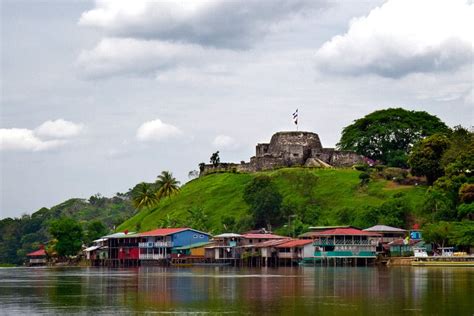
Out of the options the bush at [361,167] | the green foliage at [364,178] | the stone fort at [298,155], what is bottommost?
the green foliage at [364,178]

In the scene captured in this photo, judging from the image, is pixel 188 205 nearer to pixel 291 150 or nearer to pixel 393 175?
pixel 291 150

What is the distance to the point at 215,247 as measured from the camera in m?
118

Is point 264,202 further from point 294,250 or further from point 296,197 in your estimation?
point 294,250

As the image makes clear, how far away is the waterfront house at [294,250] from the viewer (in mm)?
106625

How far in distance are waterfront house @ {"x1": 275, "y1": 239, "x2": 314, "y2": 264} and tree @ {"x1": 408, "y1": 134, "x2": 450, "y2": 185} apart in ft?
90.1

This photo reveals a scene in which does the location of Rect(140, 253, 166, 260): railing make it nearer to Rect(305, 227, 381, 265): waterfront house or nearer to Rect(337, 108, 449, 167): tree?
Rect(305, 227, 381, 265): waterfront house

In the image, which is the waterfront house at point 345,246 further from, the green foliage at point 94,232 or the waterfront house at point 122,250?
the green foliage at point 94,232

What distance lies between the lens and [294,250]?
355 feet

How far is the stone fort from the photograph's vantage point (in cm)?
15575

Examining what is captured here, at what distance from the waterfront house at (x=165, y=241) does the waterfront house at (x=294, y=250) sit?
780 inches

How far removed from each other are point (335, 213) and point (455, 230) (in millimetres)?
32587

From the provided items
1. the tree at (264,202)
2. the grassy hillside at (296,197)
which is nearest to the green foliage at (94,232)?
the grassy hillside at (296,197)

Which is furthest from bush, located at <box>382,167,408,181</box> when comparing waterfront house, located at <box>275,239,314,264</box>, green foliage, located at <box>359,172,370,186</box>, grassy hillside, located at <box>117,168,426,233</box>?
waterfront house, located at <box>275,239,314,264</box>

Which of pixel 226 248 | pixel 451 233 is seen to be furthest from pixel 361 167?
pixel 451 233
